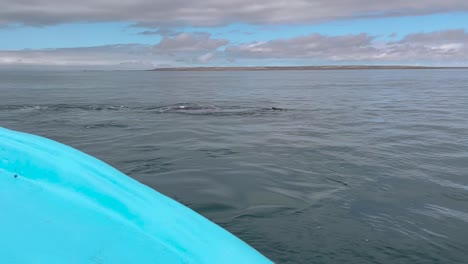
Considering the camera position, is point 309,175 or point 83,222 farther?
point 309,175

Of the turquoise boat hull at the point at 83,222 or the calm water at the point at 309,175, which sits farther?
the calm water at the point at 309,175

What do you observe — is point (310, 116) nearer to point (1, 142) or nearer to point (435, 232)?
point (435, 232)

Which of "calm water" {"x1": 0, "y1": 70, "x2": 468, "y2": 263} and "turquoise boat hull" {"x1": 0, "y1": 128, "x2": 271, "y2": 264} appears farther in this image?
"calm water" {"x1": 0, "y1": 70, "x2": 468, "y2": 263}

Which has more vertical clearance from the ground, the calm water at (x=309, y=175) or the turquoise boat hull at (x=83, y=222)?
the turquoise boat hull at (x=83, y=222)

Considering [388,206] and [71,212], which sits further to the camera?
[388,206]

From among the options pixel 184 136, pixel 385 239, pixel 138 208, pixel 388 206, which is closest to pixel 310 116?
pixel 184 136

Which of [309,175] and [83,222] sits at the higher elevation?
[83,222]

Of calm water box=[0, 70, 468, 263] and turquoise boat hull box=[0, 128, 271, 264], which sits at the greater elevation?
turquoise boat hull box=[0, 128, 271, 264]

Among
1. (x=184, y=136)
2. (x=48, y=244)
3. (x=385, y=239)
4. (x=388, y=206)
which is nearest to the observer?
(x=48, y=244)

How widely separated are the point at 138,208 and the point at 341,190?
5310 millimetres

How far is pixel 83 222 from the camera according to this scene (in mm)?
2324

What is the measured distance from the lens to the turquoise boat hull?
2148 millimetres

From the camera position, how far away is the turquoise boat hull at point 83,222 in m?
2.15

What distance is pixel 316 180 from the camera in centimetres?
797
